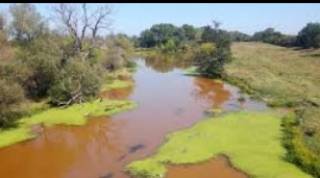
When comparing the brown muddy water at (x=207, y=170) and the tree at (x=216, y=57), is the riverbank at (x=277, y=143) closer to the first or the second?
the brown muddy water at (x=207, y=170)

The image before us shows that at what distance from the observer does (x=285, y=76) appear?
1890 inches

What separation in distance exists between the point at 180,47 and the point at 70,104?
6744cm

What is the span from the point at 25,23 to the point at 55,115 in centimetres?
1715

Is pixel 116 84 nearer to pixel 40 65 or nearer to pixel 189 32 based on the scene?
pixel 40 65

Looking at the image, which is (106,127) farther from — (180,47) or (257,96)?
(180,47)

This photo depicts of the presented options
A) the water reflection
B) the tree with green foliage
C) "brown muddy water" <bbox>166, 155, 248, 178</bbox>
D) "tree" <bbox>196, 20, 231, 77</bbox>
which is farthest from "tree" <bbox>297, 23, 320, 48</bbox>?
"brown muddy water" <bbox>166, 155, 248, 178</bbox>

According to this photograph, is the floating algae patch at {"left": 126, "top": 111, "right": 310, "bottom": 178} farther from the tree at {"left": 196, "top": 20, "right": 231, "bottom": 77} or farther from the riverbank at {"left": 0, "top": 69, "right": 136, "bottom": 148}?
the tree at {"left": 196, "top": 20, "right": 231, "bottom": 77}

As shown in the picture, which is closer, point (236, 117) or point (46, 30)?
point (236, 117)

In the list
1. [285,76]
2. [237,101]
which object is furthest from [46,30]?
[285,76]

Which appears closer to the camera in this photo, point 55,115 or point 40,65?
point 55,115

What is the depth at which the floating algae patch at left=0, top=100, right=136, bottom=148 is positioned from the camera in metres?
24.6

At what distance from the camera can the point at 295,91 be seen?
3728cm

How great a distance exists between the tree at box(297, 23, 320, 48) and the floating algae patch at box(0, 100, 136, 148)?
203 ft

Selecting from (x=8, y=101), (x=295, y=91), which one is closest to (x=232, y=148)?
(x=8, y=101)
